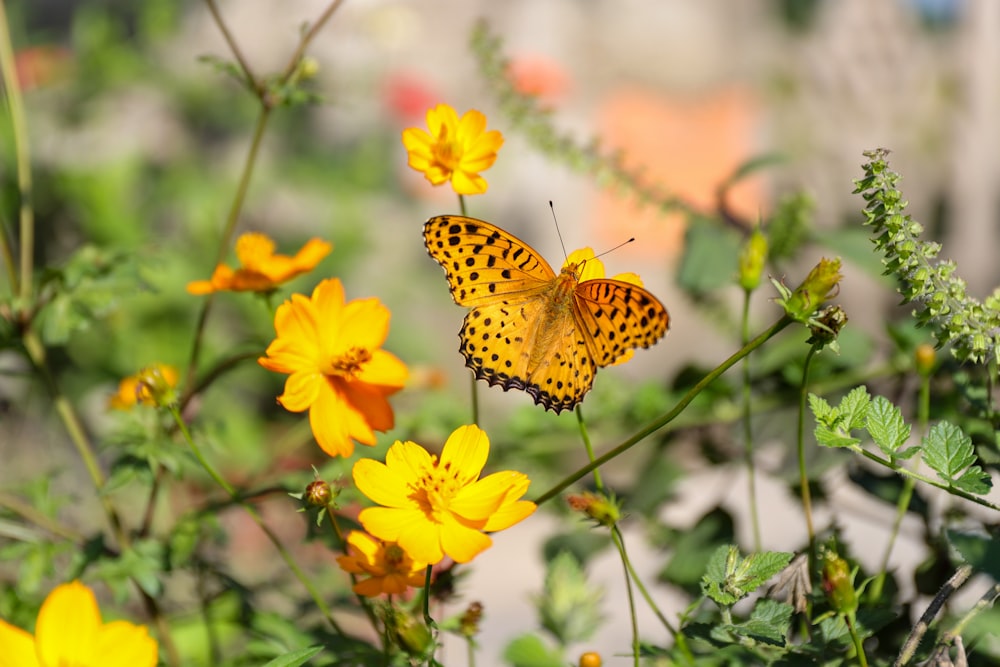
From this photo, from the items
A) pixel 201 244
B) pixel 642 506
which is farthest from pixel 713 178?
pixel 642 506

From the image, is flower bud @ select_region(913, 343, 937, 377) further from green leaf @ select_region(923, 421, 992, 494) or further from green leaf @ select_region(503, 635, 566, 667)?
green leaf @ select_region(503, 635, 566, 667)

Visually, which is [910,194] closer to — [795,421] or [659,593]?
[659,593]

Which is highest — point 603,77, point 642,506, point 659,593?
point 603,77

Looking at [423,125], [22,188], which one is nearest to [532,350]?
[22,188]

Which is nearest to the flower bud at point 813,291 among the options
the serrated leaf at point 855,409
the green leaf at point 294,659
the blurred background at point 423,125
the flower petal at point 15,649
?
the serrated leaf at point 855,409

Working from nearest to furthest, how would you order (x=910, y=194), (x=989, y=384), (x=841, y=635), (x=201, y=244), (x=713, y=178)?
1. (x=841, y=635)
2. (x=989, y=384)
3. (x=201, y=244)
4. (x=910, y=194)
5. (x=713, y=178)

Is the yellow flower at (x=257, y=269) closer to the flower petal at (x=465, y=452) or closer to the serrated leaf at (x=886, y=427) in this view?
the flower petal at (x=465, y=452)

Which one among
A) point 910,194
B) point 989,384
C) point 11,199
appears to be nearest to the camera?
point 989,384
